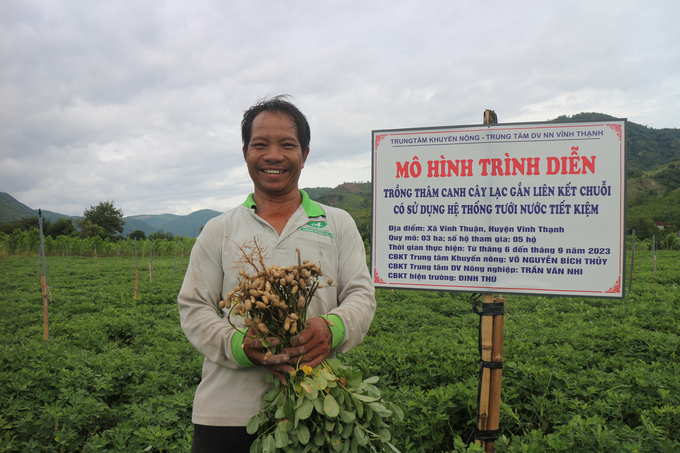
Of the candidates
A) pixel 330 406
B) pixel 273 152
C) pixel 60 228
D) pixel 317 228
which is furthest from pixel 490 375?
pixel 60 228

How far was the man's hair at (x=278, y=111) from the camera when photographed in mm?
1769

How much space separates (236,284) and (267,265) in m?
0.17

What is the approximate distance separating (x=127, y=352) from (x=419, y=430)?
381cm

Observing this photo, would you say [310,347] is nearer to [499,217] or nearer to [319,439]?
[319,439]

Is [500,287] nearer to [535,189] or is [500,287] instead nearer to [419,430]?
[535,189]

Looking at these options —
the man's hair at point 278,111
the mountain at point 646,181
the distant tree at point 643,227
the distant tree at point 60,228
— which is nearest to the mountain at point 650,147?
the mountain at point 646,181

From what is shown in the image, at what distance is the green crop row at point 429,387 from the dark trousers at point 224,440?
53.8 inches

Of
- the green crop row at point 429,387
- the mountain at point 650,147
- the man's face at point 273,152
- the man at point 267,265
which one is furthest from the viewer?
the mountain at point 650,147

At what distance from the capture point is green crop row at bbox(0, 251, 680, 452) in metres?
2.68

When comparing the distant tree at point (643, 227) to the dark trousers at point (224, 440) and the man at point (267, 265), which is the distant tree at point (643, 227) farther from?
the dark trousers at point (224, 440)

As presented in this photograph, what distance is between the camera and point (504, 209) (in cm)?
248

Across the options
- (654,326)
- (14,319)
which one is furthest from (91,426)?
(654,326)

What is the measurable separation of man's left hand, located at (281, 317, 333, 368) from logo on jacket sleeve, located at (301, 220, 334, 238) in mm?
471

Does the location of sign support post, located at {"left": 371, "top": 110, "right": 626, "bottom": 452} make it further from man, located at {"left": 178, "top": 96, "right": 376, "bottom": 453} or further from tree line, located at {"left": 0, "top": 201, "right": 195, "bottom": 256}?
tree line, located at {"left": 0, "top": 201, "right": 195, "bottom": 256}
